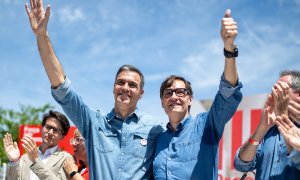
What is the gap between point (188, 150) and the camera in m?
2.86

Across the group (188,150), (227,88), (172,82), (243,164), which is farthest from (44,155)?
(227,88)

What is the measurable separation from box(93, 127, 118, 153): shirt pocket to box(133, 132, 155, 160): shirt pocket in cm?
16

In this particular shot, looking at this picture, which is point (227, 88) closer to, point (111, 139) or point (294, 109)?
point (294, 109)

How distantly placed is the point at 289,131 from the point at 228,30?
773 millimetres

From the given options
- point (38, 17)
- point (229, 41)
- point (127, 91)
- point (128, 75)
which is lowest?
point (127, 91)

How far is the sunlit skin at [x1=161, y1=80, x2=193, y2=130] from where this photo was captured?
3033 millimetres

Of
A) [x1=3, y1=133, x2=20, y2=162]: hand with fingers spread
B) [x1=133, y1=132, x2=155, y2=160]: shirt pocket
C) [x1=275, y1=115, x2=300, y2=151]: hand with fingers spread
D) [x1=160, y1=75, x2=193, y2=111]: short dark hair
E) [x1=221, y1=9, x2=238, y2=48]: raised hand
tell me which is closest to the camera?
[x1=275, y1=115, x2=300, y2=151]: hand with fingers spread

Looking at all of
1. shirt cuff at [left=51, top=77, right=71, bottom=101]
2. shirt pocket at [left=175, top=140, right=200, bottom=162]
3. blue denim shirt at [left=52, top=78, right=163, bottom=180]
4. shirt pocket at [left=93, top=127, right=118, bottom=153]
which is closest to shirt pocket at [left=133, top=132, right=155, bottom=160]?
blue denim shirt at [left=52, top=78, right=163, bottom=180]

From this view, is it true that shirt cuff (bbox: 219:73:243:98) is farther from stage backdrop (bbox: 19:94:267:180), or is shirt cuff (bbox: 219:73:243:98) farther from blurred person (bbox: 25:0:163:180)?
stage backdrop (bbox: 19:94:267:180)

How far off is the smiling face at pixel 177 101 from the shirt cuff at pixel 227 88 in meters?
0.47

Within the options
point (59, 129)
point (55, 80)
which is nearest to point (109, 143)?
point (55, 80)

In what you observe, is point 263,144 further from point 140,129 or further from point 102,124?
point 102,124

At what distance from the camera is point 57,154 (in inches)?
175

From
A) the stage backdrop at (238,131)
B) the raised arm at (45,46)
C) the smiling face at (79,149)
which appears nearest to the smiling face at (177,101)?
the raised arm at (45,46)
